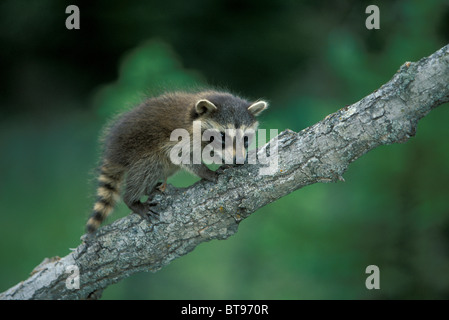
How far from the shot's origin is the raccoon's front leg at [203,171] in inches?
140

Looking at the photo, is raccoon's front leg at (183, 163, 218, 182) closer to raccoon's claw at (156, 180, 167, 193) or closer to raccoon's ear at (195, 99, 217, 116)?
raccoon's claw at (156, 180, 167, 193)

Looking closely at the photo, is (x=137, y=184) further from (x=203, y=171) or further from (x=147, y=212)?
(x=203, y=171)

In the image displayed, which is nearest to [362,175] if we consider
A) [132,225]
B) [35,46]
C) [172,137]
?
[172,137]

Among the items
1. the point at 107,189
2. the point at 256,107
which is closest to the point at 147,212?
the point at 107,189

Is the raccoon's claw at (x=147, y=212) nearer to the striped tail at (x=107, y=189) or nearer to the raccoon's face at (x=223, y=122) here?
the striped tail at (x=107, y=189)

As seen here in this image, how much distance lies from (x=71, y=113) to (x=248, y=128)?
18.6 ft

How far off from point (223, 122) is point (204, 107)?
211 millimetres

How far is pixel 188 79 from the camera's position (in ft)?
20.2

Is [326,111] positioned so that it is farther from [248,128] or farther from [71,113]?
[71,113]

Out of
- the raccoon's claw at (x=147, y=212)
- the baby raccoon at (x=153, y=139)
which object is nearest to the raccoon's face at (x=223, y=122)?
the baby raccoon at (x=153, y=139)

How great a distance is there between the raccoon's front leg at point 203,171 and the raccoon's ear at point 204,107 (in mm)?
478

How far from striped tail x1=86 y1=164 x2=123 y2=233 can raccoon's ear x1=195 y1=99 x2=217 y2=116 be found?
90cm

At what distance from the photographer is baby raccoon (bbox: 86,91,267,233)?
13.5ft

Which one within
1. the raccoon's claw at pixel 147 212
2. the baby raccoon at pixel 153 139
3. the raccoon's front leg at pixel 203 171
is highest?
the baby raccoon at pixel 153 139
